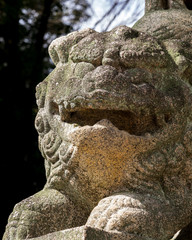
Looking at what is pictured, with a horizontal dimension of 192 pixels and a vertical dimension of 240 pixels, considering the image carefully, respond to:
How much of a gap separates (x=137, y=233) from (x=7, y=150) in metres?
3.72

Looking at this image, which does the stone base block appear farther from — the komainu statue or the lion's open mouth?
the lion's open mouth

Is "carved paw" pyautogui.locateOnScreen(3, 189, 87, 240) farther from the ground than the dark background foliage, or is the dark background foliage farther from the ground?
the dark background foliage

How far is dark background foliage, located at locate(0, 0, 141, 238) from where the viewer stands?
5.14 m

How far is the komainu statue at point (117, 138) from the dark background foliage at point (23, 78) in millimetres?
2878

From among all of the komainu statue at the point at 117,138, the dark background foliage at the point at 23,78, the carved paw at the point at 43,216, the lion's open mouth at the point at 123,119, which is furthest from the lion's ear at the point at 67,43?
the dark background foliage at the point at 23,78

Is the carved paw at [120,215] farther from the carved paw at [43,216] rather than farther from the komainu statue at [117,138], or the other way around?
the carved paw at [43,216]

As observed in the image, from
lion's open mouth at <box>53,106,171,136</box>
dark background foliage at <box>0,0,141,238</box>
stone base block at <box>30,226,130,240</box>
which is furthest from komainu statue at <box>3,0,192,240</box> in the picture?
dark background foliage at <box>0,0,141,238</box>

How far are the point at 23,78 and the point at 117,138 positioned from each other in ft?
13.5

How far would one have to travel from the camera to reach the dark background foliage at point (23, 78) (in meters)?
5.14

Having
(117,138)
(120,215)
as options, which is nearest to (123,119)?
(117,138)

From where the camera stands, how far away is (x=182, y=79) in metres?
2.08

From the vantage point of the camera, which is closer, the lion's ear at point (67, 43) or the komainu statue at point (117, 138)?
the komainu statue at point (117, 138)

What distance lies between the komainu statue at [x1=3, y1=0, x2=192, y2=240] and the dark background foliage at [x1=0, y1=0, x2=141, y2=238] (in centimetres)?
288

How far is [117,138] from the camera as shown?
1.87 meters
